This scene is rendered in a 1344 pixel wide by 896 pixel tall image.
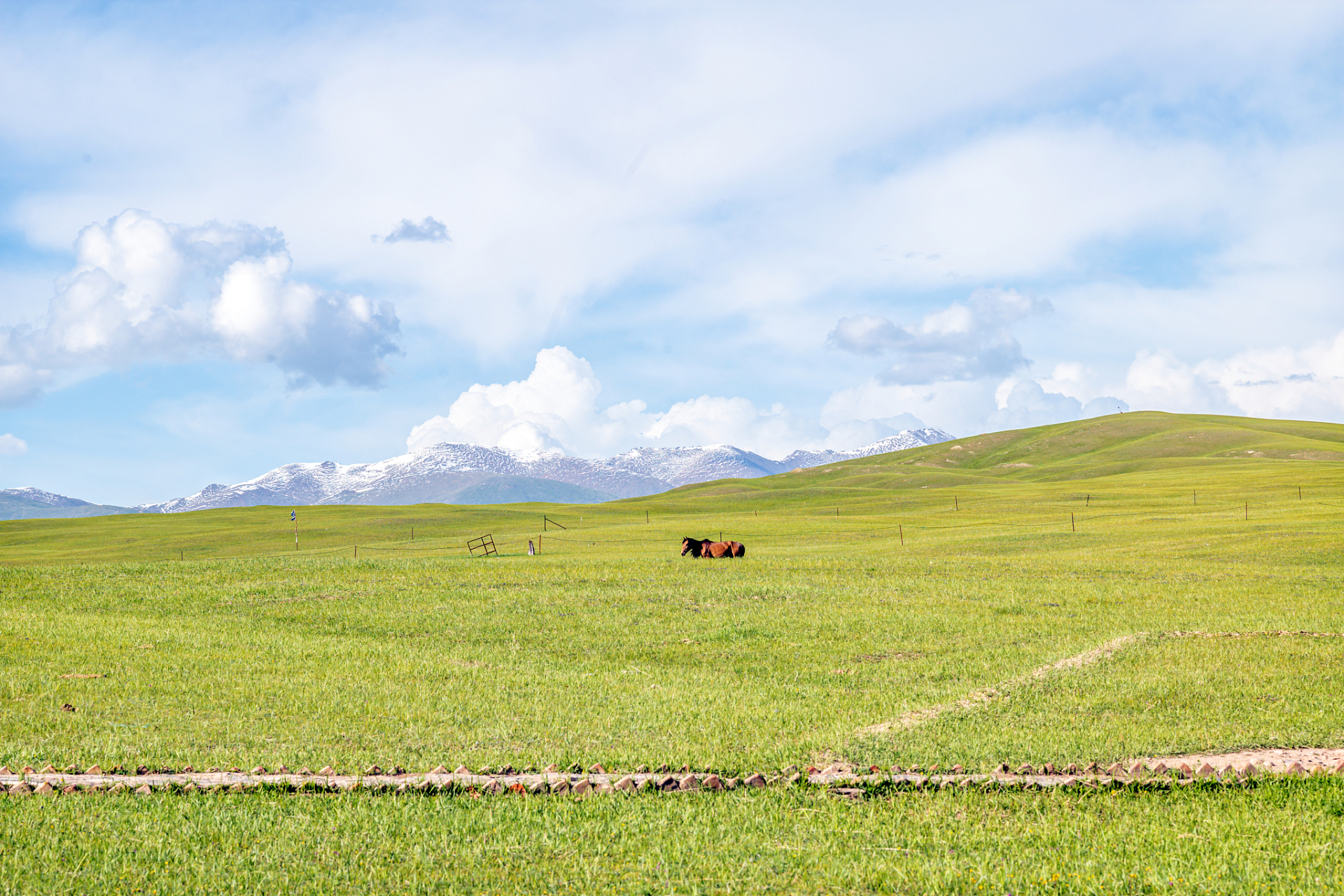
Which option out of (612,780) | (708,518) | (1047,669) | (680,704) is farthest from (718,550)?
(708,518)

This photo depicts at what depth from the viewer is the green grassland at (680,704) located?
8352 mm

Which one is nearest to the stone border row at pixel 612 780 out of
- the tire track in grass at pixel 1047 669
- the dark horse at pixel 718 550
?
the tire track in grass at pixel 1047 669

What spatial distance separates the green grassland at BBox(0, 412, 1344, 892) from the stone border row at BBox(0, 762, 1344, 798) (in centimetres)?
38

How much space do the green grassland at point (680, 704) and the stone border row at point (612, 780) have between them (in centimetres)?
38

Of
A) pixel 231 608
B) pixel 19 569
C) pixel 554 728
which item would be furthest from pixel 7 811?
pixel 19 569

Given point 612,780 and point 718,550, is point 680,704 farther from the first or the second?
point 718,550

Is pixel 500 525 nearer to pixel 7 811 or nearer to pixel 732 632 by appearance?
pixel 732 632

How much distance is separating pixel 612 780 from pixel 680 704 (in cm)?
505

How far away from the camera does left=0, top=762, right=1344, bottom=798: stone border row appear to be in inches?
411

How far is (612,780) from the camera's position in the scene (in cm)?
1068

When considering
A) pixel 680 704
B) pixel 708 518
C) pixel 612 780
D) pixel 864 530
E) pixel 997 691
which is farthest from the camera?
pixel 708 518

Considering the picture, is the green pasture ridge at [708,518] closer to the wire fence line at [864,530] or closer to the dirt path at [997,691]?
the wire fence line at [864,530]

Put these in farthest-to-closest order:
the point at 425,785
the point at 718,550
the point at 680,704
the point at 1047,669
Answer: the point at 718,550 < the point at 1047,669 < the point at 680,704 < the point at 425,785

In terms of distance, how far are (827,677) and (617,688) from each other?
4.38 metres
